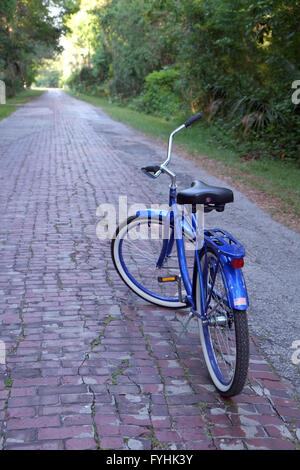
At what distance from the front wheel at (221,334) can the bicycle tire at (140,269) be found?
0.80 m

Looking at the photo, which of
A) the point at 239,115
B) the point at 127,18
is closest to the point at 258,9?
the point at 239,115

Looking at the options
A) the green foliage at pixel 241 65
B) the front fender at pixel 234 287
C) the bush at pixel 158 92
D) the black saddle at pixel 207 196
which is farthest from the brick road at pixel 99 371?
the bush at pixel 158 92

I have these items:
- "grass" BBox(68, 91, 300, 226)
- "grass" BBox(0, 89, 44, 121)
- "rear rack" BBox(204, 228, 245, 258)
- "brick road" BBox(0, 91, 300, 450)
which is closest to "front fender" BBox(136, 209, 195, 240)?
"rear rack" BBox(204, 228, 245, 258)

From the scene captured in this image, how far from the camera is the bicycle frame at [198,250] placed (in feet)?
10.3

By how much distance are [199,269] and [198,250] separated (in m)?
0.14

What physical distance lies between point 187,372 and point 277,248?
3371mm

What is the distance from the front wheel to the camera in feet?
10.0

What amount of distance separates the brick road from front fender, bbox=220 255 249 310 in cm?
Answer: 62

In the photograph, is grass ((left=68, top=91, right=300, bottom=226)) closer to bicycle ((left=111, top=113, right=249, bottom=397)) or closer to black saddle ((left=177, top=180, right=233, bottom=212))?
bicycle ((left=111, top=113, right=249, bottom=397))

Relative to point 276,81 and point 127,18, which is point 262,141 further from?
point 127,18

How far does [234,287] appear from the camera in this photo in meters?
3.12

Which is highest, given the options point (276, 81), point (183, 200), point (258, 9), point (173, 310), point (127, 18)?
point (127, 18)

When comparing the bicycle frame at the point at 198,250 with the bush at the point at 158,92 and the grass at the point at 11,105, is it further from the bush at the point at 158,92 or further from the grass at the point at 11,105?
the bush at the point at 158,92

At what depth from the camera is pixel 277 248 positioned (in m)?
6.59
